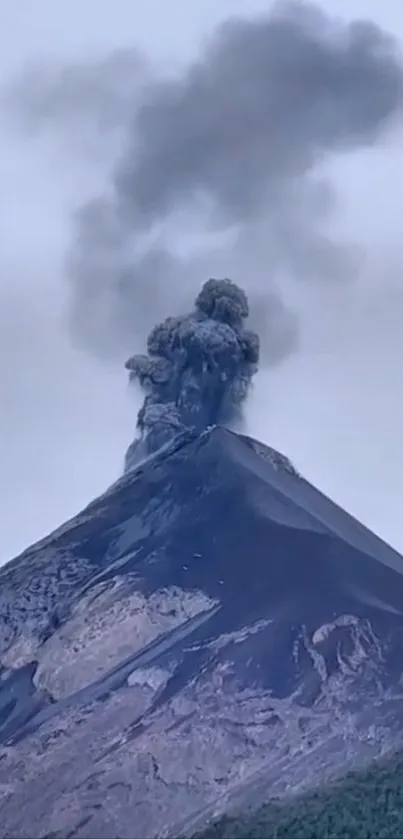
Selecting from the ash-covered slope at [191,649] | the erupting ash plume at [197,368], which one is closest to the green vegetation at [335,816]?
the ash-covered slope at [191,649]

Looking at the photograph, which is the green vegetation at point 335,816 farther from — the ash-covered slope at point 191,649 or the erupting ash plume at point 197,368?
the erupting ash plume at point 197,368

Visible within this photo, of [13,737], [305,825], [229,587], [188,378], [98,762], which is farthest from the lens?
[188,378]

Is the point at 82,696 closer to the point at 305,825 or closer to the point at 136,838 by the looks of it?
the point at 136,838

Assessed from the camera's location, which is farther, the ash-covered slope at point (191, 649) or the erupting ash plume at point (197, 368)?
the erupting ash plume at point (197, 368)

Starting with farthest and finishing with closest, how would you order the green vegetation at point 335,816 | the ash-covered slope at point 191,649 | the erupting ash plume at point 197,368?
the erupting ash plume at point 197,368
the ash-covered slope at point 191,649
the green vegetation at point 335,816

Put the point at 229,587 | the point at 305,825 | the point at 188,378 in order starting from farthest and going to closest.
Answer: the point at 188,378, the point at 229,587, the point at 305,825

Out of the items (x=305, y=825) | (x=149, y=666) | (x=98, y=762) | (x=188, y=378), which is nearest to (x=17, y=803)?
(x=98, y=762)

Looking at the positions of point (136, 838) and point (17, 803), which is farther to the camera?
point (17, 803)

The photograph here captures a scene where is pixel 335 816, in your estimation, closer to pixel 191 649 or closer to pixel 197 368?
pixel 191 649
